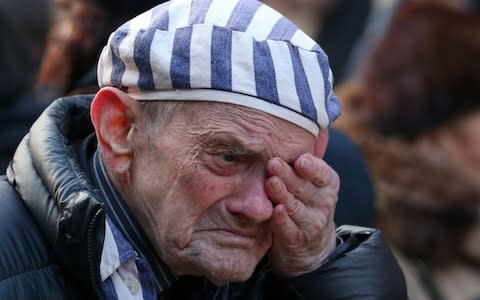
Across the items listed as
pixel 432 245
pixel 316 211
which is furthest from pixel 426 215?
pixel 316 211

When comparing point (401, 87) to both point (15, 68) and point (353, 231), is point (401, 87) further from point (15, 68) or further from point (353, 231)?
point (353, 231)

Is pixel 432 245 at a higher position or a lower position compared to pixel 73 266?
lower

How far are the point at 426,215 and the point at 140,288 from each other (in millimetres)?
2371

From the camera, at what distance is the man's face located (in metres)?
2.36

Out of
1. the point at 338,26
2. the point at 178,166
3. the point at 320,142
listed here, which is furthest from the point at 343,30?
the point at 178,166

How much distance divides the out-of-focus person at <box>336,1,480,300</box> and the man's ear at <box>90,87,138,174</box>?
2245 mm

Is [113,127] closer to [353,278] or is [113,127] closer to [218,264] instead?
[218,264]

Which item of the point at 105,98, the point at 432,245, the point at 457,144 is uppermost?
the point at 105,98

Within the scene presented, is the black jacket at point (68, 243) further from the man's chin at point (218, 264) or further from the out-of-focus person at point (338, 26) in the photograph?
the out-of-focus person at point (338, 26)

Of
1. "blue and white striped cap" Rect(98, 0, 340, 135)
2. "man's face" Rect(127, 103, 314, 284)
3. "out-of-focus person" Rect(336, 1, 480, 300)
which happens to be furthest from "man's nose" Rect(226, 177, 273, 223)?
"out-of-focus person" Rect(336, 1, 480, 300)

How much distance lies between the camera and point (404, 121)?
15.2 ft

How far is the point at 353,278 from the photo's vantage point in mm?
2602

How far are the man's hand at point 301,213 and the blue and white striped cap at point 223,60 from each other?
107mm

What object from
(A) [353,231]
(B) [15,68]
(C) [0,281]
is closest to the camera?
(C) [0,281]
